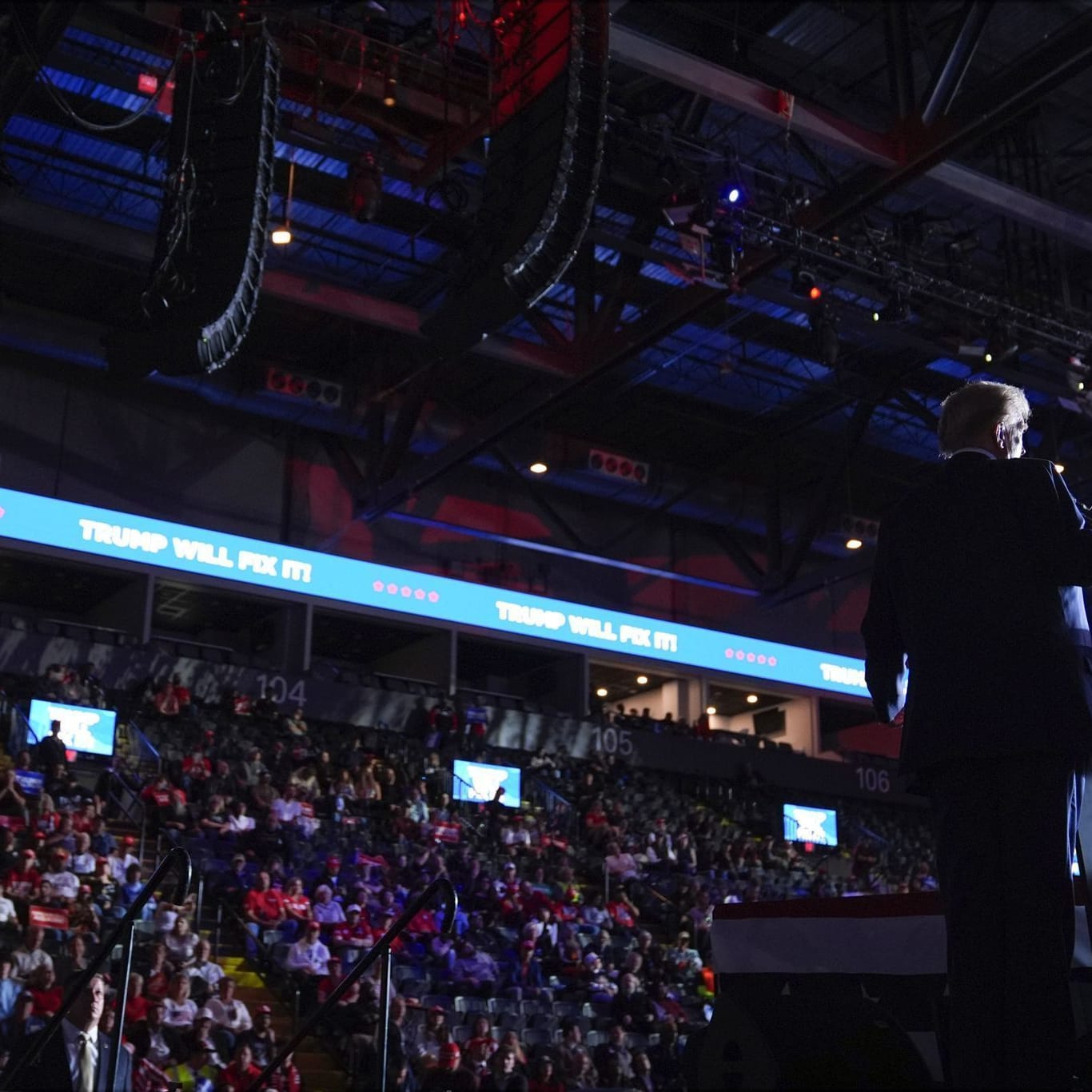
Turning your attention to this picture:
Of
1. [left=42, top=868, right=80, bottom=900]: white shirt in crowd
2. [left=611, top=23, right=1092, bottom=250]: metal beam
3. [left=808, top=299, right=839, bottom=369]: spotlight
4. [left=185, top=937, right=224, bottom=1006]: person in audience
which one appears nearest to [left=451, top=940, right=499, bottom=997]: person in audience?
[left=185, top=937, right=224, bottom=1006]: person in audience

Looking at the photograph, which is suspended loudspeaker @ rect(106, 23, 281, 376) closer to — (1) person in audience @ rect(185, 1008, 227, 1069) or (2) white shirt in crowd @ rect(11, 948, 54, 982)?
(2) white shirt in crowd @ rect(11, 948, 54, 982)

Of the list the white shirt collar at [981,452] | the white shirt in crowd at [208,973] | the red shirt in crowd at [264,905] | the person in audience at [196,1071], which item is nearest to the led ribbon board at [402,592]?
the red shirt in crowd at [264,905]

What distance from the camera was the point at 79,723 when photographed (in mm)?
18406

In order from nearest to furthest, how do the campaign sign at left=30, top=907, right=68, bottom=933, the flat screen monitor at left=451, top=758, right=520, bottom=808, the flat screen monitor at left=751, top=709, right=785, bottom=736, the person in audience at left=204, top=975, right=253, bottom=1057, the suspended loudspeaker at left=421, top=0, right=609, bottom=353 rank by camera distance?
the suspended loudspeaker at left=421, top=0, right=609, bottom=353
the person in audience at left=204, top=975, right=253, bottom=1057
the campaign sign at left=30, top=907, right=68, bottom=933
the flat screen monitor at left=451, top=758, right=520, bottom=808
the flat screen monitor at left=751, top=709, right=785, bottom=736

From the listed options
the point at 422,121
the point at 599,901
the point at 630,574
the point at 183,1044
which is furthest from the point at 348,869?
the point at 630,574

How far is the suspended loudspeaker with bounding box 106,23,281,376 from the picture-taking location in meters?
7.20

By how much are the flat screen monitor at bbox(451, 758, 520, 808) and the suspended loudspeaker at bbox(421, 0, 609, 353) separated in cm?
1360

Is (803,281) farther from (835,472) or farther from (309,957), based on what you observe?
(309,957)

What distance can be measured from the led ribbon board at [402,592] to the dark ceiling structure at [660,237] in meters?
1.34

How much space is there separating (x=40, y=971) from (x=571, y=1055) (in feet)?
14.9

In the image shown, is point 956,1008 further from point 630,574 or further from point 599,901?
point 630,574

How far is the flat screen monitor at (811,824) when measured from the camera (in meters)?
25.2

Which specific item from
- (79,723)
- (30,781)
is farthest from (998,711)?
(79,723)

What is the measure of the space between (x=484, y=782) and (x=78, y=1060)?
1593 centimetres
